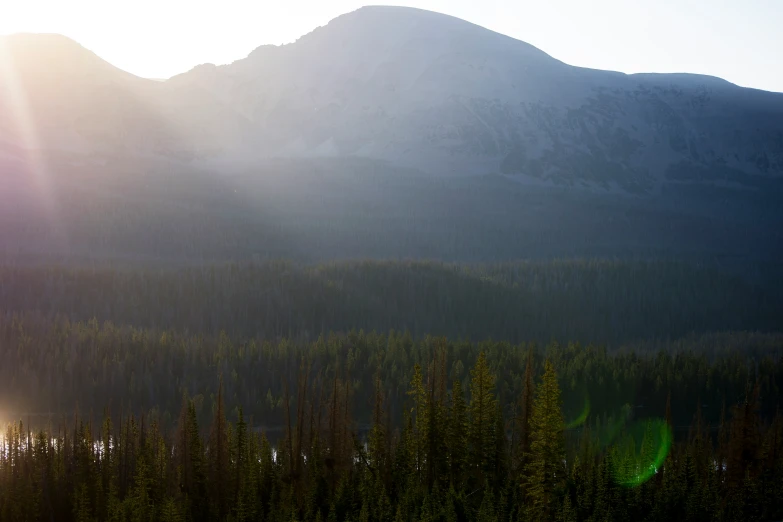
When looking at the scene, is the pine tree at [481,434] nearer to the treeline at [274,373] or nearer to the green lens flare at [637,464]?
the green lens flare at [637,464]

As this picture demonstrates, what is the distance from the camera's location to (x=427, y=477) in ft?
180

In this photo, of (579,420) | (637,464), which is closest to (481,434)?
(637,464)

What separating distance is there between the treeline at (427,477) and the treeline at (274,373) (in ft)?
203

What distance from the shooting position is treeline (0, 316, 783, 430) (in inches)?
5394

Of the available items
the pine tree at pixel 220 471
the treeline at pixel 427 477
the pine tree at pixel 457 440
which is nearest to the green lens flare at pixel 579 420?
the treeline at pixel 427 477

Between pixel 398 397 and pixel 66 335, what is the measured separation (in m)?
57.1

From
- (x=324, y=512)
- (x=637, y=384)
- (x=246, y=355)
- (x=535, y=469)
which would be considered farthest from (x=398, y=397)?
(x=535, y=469)

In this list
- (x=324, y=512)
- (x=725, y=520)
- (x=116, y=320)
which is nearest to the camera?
(x=725, y=520)

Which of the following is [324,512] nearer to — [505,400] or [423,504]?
[423,504]

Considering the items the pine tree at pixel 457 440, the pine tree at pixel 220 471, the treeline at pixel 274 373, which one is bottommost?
the treeline at pixel 274 373

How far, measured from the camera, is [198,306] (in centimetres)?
19838

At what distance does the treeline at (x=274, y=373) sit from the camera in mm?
137000

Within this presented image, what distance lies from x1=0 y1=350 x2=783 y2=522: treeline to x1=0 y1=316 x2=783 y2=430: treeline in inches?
2432

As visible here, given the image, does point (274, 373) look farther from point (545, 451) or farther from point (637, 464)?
point (545, 451)
